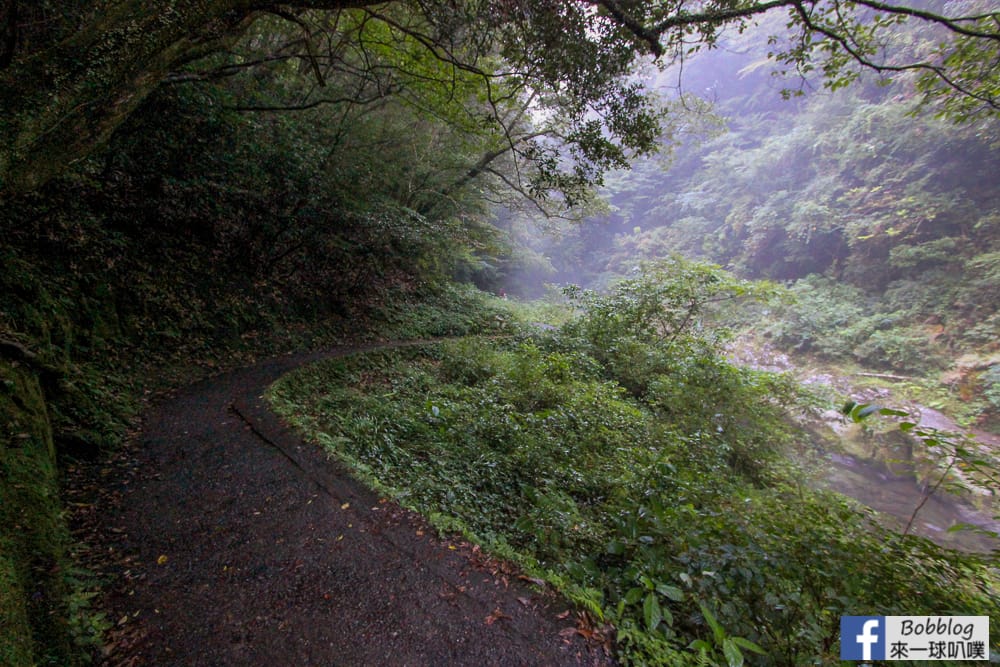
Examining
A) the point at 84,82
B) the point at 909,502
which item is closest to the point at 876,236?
the point at 909,502

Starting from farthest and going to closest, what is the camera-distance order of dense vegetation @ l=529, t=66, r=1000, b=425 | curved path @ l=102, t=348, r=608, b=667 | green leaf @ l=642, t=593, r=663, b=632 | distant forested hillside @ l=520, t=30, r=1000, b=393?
1. distant forested hillside @ l=520, t=30, r=1000, b=393
2. dense vegetation @ l=529, t=66, r=1000, b=425
3. green leaf @ l=642, t=593, r=663, b=632
4. curved path @ l=102, t=348, r=608, b=667

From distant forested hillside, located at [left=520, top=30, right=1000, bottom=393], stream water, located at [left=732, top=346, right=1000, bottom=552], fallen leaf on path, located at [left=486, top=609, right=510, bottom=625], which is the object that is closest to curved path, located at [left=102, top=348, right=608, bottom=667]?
fallen leaf on path, located at [left=486, top=609, right=510, bottom=625]

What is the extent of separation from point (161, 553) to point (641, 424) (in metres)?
5.72

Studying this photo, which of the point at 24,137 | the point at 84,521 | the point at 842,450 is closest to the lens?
the point at 24,137

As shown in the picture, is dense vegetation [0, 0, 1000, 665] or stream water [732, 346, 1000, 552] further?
stream water [732, 346, 1000, 552]

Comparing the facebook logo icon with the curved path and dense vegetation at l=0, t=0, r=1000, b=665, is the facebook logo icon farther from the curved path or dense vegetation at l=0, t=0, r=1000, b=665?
the curved path

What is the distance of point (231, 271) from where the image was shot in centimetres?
773

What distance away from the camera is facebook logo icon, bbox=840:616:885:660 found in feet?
7.37

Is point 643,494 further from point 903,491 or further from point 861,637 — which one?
point 903,491

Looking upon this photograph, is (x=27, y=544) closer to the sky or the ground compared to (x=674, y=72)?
closer to the ground

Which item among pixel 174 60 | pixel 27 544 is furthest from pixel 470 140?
pixel 27 544

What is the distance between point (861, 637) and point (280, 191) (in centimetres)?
985

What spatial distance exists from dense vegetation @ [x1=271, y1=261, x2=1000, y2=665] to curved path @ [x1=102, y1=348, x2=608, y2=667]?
340 mm

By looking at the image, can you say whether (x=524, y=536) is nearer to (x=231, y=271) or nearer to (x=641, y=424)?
(x=641, y=424)
